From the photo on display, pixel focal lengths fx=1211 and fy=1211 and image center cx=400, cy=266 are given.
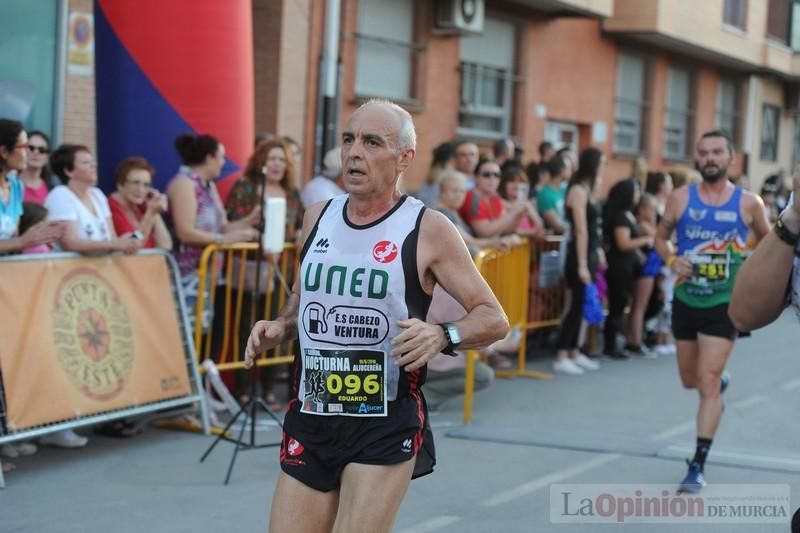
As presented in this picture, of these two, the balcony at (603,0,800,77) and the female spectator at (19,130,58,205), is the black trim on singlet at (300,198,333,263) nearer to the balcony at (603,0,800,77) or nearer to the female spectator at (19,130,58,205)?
the female spectator at (19,130,58,205)

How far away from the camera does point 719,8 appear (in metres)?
26.1

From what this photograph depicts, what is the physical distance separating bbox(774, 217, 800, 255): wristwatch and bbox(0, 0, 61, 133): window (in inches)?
363

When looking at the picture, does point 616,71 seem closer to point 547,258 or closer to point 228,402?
point 547,258

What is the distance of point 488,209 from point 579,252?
4.13ft

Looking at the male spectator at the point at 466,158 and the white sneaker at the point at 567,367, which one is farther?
the male spectator at the point at 466,158

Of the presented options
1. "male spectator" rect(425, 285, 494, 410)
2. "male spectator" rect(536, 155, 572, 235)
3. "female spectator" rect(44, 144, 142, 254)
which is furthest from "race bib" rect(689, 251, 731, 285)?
"male spectator" rect(536, 155, 572, 235)

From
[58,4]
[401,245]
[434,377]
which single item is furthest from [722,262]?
[58,4]

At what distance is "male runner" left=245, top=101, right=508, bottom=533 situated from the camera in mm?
3973

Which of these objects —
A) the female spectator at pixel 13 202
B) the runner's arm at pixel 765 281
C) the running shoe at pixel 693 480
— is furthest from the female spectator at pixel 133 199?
the runner's arm at pixel 765 281

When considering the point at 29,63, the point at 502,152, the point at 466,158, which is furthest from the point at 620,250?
the point at 29,63

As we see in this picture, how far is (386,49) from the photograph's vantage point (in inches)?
652

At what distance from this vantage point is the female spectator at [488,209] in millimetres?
10508

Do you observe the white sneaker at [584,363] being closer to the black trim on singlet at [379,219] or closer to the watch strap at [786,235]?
the black trim on singlet at [379,219]

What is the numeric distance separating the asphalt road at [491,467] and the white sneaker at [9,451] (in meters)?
0.11
